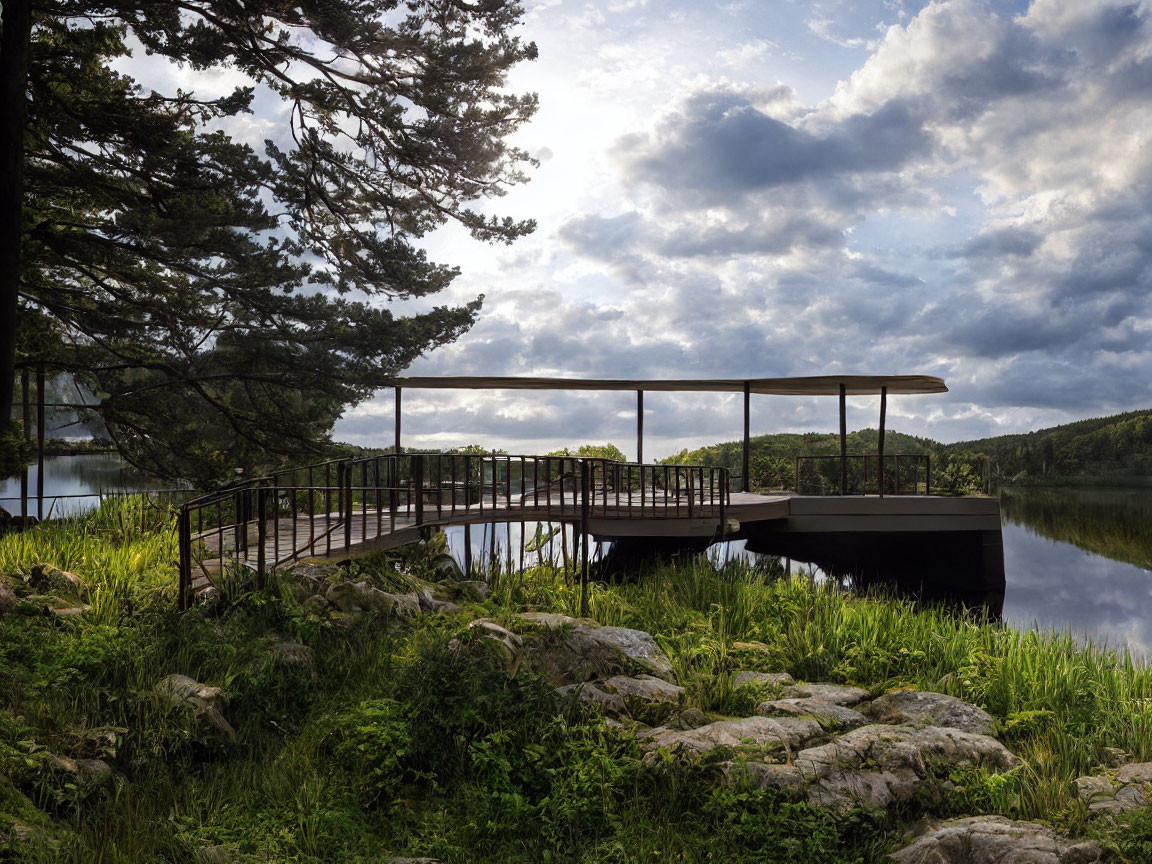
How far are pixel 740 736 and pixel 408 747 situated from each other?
2.40 metres

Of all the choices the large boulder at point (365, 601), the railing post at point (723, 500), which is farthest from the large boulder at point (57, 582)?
the railing post at point (723, 500)

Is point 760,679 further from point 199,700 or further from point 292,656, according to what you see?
point 199,700

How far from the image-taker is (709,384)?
17781mm

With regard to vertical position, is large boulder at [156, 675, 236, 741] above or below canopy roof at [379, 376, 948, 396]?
below

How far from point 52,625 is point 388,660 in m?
3.19

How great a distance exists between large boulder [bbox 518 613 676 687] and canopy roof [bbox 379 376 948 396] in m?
8.17

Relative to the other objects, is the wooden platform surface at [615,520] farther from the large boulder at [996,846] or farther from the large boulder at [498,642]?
the large boulder at [996,846]

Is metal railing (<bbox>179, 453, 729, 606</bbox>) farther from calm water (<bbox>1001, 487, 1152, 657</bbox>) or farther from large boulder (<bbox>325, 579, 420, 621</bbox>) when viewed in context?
calm water (<bbox>1001, 487, 1152, 657</bbox>)

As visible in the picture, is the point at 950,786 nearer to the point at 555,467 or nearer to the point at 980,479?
the point at 555,467

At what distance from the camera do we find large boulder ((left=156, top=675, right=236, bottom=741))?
593 centimetres

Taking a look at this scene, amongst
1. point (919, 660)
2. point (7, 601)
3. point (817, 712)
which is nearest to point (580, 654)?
point (817, 712)

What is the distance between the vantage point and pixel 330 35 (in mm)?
12109

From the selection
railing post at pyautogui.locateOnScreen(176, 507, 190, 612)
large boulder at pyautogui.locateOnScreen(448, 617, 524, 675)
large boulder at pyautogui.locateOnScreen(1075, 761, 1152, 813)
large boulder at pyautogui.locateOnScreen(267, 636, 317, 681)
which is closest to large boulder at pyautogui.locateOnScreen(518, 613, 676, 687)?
large boulder at pyautogui.locateOnScreen(448, 617, 524, 675)

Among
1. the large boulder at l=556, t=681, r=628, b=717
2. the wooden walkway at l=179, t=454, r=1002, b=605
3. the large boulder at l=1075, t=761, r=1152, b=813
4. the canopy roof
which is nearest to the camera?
the large boulder at l=1075, t=761, r=1152, b=813
